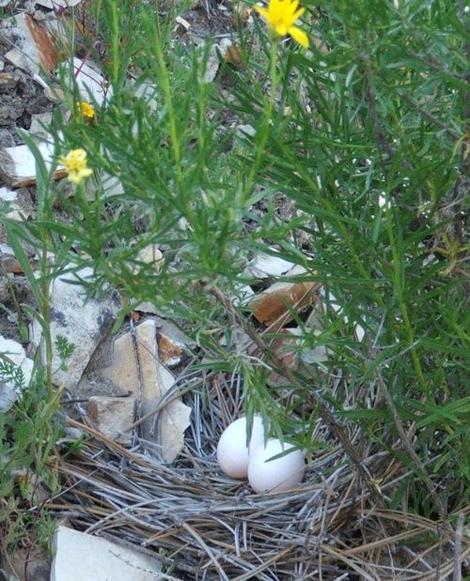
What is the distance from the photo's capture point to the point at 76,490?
217cm

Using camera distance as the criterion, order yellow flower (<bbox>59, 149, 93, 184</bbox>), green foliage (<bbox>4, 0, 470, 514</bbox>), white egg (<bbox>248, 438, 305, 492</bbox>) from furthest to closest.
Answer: white egg (<bbox>248, 438, 305, 492</bbox>), green foliage (<bbox>4, 0, 470, 514</bbox>), yellow flower (<bbox>59, 149, 93, 184</bbox>)

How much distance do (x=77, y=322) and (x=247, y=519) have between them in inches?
25.8

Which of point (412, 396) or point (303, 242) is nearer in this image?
point (412, 396)

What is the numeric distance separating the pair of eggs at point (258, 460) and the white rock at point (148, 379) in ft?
0.74

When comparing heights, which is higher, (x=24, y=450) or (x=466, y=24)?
(x=466, y=24)

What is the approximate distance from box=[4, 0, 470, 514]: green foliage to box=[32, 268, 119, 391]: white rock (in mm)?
634

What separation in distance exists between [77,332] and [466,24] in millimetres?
1314

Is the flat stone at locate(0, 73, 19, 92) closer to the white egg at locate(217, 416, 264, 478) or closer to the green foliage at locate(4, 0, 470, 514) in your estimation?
the green foliage at locate(4, 0, 470, 514)

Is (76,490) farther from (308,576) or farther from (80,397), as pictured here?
(308,576)

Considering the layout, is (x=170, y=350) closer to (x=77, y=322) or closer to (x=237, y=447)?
(x=77, y=322)

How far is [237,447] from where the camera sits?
2193mm

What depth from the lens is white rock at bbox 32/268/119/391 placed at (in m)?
2.45

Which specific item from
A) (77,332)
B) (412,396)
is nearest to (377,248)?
(412,396)

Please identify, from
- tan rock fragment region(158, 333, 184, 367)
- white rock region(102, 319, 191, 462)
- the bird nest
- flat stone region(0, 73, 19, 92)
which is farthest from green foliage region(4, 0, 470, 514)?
flat stone region(0, 73, 19, 92)
